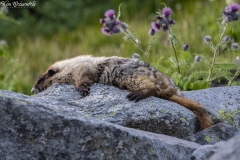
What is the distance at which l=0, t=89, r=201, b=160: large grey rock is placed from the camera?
3705 millimetres

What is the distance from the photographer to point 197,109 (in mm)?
5160

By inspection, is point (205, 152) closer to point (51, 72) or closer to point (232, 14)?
point (232, 14)

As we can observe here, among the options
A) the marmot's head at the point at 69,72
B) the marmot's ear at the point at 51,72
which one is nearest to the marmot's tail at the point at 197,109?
the marmot's head at the point at 69,72

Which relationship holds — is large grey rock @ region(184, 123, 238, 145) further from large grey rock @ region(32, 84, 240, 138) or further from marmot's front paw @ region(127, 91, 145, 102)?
marmot's front paw @ region(127, 91, 145, 102)

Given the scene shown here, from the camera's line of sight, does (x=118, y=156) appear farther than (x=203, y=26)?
No

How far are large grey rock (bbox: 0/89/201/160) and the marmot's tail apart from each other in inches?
48.9

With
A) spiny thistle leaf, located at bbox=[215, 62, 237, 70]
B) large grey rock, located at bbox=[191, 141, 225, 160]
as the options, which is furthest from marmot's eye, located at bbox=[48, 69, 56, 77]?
large grey rock, located at bbox=[191, 141, 225, 160]

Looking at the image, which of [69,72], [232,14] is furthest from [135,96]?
[232,14]

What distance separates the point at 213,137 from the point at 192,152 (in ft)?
2.26

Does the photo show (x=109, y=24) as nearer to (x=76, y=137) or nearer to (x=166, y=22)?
(x=166, y=22)

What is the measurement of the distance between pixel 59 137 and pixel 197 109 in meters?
1.82

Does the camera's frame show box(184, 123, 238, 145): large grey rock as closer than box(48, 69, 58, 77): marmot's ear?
Yes

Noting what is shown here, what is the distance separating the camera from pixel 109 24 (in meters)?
6.04

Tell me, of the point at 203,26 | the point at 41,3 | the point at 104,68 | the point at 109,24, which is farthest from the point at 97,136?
the point at 41,3
